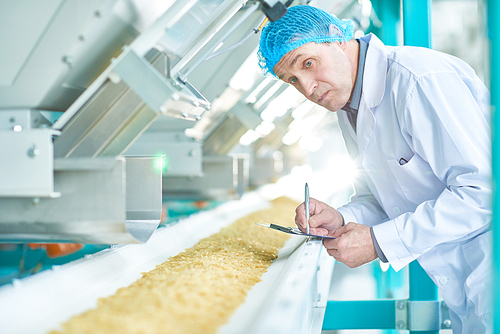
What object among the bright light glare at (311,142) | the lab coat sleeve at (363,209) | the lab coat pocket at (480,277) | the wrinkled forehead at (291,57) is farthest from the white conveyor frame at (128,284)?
the bright light glare at (311,142)

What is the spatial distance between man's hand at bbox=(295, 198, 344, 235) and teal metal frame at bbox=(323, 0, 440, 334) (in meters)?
0.49

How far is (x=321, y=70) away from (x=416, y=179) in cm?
46

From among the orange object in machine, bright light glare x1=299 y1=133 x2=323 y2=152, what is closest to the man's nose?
the orange object in machine

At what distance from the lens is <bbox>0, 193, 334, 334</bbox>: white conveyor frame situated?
2.56 ft

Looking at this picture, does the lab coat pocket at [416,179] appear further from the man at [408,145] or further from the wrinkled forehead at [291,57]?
the wrinkled forehead at [291,57]

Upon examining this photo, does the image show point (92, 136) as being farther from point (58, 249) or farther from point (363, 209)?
point (58, 249)

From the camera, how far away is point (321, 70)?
4.17ft

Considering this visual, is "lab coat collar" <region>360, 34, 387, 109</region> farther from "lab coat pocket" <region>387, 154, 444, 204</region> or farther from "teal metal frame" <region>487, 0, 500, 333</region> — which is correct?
"teal metal frame" <region>487, 0, 500, 333</region>

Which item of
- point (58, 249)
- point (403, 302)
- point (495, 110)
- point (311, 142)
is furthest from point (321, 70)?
point (311, 142)

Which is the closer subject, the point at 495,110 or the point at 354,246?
the point at 495,110

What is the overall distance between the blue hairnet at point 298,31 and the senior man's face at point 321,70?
0.02m

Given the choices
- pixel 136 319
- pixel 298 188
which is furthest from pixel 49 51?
pixel 298 188

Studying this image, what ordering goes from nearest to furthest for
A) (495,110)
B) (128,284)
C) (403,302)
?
→ (495,110)
(128,284)
(403,302)

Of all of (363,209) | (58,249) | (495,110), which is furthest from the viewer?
(58,249)
